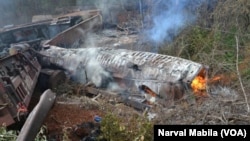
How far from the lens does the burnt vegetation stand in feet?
14.7

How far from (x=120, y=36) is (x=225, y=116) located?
25.9 ft

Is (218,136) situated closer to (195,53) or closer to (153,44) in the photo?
(195,53)

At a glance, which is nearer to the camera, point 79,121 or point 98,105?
point 79,121

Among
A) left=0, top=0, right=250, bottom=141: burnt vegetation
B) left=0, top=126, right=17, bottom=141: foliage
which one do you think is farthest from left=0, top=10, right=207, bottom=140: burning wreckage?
left=0, top=126, right=17, bottom=141: foliage

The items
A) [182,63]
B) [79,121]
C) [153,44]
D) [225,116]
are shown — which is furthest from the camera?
[153,44]

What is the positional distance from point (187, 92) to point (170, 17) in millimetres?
4757

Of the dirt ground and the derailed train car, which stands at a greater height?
the derailed train car

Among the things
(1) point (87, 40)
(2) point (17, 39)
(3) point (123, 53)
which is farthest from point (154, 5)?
(2) point (17, 39)

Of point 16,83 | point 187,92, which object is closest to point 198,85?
point 187,92

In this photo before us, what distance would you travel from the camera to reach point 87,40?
11539 millimetres

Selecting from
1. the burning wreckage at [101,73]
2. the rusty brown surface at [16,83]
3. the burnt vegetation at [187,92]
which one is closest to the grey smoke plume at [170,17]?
the burnt vegetation at [187,92]

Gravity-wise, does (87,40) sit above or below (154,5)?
below

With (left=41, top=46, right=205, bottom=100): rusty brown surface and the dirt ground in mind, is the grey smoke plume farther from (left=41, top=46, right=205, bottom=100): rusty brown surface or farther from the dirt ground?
the dirt ground

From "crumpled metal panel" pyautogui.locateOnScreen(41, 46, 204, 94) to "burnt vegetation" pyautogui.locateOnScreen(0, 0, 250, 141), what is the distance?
144mm
